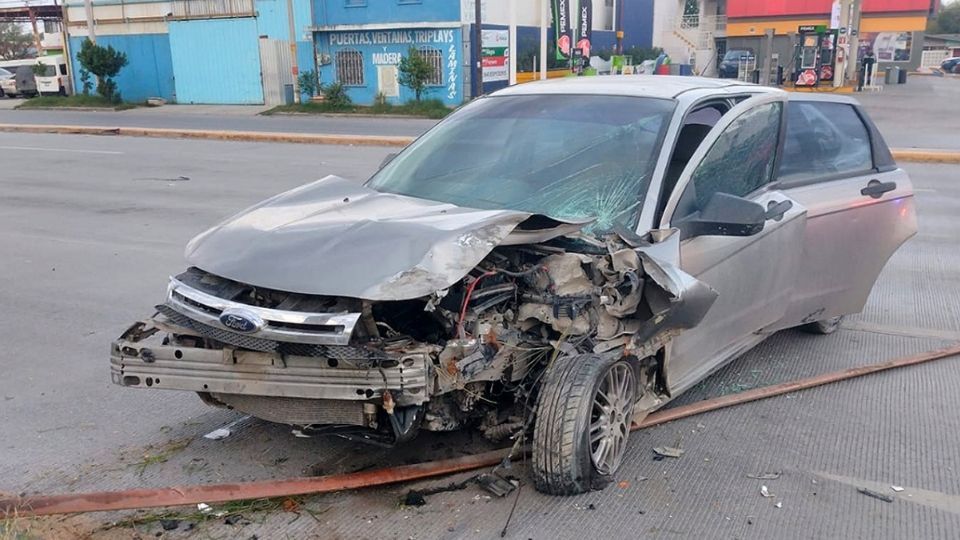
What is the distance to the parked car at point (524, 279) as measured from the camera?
135 inches

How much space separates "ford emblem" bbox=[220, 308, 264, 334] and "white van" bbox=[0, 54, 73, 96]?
4168cm

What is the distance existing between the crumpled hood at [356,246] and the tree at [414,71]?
84.9 ft

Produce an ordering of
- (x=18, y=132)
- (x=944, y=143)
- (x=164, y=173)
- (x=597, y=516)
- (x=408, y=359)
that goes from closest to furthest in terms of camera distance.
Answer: (x=408, y=359) → (x=597, y=516) → (x=164, y=173) → (x=944, y=143) → (x=18, y=132)

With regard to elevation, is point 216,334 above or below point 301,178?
above

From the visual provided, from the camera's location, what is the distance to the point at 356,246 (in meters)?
3.61

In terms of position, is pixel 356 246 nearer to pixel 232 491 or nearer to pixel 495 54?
pixel 232 491

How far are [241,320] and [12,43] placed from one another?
2965 inches

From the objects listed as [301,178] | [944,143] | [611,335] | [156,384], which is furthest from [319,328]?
[944,143]

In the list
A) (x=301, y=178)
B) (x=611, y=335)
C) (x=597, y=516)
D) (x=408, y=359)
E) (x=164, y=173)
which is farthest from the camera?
(x=164, y=173)

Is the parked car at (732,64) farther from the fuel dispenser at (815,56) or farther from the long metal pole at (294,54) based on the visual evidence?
the long metal pole at (294,54)

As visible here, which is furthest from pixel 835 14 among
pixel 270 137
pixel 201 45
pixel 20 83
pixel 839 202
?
pixel 20 83

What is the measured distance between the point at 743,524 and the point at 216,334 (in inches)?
89.9

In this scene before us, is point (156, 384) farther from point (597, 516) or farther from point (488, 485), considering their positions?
point (597, 516)

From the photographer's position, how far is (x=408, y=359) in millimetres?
3291
